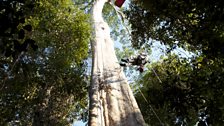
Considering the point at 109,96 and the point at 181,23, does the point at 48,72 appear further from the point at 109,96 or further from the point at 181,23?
the point at 181,23

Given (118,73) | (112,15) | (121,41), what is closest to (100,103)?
(118,73)

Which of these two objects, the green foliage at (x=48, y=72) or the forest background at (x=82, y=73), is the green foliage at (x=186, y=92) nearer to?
the forest background at (x=82, y=73)

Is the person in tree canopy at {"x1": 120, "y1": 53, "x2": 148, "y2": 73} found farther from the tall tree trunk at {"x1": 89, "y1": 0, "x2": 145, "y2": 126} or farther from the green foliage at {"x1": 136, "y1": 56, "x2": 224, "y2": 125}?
the green foliage at {"x1": 136, "y1": 56, "x2": 224, "y2": 125}

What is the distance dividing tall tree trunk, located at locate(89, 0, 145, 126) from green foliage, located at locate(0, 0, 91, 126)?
2.19 feet

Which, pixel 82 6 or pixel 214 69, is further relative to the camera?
pixel 82 6

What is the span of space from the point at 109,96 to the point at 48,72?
184 centimetres

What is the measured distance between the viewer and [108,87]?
250 inches

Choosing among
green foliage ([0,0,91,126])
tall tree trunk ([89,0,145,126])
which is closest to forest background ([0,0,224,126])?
green foliage ([0,0,91,126])

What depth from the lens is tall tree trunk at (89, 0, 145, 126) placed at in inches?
216

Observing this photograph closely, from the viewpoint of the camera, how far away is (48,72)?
7.38m

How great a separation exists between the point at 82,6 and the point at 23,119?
724 centimetres

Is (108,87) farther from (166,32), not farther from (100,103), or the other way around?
(166,32)

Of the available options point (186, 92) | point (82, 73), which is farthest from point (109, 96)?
point (82, 73)

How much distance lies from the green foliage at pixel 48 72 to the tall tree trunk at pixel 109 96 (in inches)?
26.3
